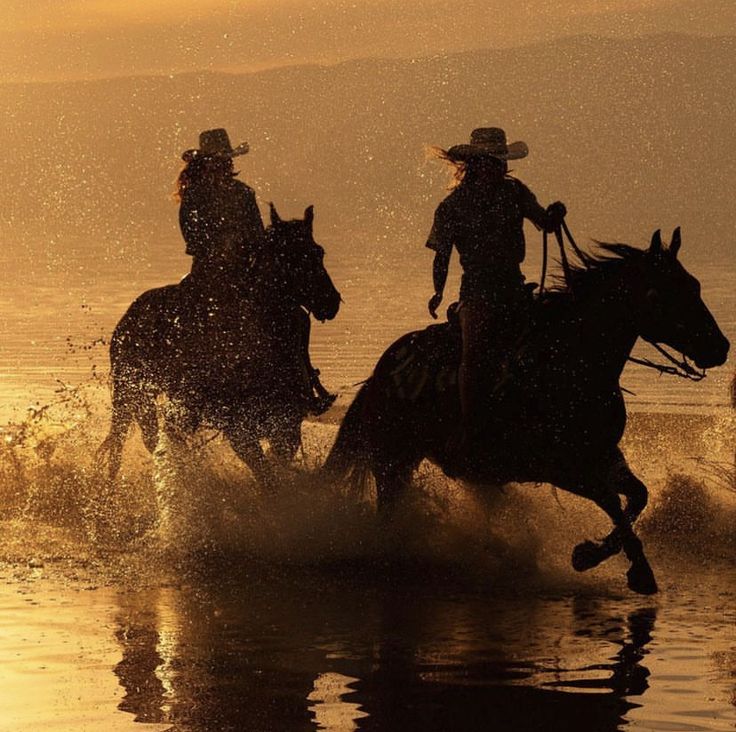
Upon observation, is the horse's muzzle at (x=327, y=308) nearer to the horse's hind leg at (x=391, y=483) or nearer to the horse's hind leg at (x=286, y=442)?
the horse's hind leg at (x=286, y=442)

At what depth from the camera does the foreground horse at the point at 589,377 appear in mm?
13000

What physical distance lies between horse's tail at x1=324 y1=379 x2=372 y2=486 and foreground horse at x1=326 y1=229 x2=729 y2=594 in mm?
848

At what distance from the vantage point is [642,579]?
12.7 metres

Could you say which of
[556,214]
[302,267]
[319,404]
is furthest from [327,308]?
[556,214]

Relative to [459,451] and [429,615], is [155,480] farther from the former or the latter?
[429,615]

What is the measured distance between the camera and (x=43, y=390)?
89.4 ft

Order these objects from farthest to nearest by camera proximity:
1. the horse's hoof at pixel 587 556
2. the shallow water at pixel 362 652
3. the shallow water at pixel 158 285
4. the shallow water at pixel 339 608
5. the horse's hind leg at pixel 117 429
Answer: the shallow water at pixel 158 285 < the horse's hind leg at pixel 117 429 < the horse's hoof at pixel 587 556 < the shallow water at pixel 339 608 < the shallow water at pixel 362 652

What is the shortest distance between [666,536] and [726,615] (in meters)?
3.05

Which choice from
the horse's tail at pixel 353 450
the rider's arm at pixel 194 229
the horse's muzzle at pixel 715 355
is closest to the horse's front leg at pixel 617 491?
the horse's muzzle at pixel 715 355

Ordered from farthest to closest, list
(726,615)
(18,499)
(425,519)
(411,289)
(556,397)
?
(411,289) < (18,499) < (425,519) < (556,397) < (726,615)

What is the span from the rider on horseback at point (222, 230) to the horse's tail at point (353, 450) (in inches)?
23.5

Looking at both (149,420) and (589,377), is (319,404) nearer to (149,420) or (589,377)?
(149,420)

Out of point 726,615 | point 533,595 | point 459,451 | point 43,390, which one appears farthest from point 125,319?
A: point 43,390

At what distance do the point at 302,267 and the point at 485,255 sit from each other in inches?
76.7
